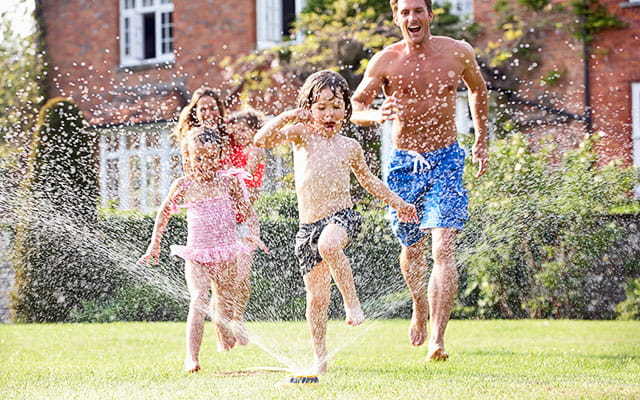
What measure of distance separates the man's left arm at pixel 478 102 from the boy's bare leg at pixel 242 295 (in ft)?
4.42

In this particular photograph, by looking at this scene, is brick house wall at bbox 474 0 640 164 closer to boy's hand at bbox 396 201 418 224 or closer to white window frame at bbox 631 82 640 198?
white window frame at bbox 631 82 640 198

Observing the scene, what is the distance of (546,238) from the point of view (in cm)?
832

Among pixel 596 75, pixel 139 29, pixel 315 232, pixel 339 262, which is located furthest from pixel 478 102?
pixel 139 29

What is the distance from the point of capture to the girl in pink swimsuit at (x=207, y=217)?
15.7ft

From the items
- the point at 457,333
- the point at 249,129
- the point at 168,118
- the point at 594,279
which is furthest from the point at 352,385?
the point at 168,118

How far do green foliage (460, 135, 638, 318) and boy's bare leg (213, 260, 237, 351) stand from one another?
3.28m

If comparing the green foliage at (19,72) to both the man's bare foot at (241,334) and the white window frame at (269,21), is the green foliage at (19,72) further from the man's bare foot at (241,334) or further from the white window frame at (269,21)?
the man's bare foot at (241,334)

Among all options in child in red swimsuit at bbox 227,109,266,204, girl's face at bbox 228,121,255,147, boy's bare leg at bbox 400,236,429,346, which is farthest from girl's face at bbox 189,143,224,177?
boy's bare leg at bbox 400,236,429,346

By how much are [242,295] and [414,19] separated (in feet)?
5.71

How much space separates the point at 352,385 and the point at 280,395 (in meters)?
0.39

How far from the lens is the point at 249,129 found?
576 cm

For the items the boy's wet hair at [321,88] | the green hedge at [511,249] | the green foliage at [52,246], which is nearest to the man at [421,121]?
the boy's wet hair at [321,88]

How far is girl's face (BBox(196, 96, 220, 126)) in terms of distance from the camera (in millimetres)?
5445

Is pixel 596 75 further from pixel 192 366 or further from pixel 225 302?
pixel 192 366
